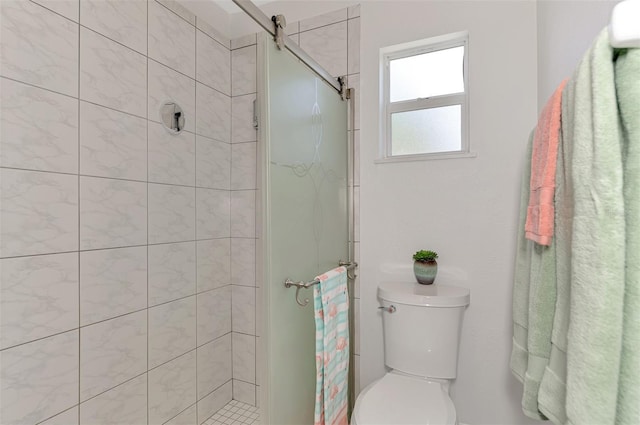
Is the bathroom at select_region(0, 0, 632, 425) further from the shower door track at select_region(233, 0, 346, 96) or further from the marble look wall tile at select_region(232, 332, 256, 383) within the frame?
the shower door track at select_region(233, 0, 346, 96)

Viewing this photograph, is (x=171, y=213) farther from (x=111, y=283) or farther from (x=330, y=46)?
(x=330, y=46)

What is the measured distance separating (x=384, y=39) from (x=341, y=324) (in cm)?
149

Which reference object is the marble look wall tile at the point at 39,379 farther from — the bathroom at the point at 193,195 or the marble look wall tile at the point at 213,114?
the marble look wall tile at the point at 213,114

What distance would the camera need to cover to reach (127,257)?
1.49 metres

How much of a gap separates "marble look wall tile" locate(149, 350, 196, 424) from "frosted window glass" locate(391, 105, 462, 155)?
1635 millimetres

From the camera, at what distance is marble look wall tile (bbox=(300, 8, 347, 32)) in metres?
1.84

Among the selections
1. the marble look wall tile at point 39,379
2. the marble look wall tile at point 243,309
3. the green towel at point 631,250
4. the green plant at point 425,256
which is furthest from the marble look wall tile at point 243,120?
the green towel at point 631,250

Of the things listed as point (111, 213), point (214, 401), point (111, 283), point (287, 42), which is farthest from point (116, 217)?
point (214, 401)

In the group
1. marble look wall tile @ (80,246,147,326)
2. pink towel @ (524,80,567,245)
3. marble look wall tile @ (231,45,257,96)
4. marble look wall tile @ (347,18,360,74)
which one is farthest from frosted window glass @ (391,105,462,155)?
marble look wall tile @ (80,246,147,326)

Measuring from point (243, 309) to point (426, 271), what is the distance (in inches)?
46.3

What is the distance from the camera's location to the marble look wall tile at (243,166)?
2.07 metres

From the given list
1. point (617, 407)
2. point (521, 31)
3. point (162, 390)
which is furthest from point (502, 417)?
point (521, 31)

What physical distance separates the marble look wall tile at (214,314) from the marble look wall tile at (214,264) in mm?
49

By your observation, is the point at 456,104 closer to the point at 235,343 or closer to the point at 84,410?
the point at 235,343
